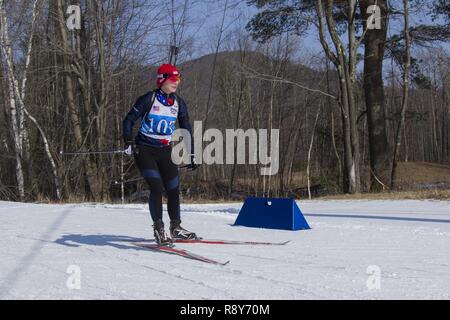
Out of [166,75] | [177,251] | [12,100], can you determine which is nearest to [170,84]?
[166,75]

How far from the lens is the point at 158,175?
596cm

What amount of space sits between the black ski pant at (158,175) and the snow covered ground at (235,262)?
0.44m

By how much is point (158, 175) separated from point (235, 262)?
1.48 metres

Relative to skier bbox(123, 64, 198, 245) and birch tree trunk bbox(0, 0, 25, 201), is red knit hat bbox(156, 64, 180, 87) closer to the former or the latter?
skier bbox(123, 64, 198, 245)

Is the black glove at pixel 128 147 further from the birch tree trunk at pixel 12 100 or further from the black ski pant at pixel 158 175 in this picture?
the birch tree trunk at pixel 12 100

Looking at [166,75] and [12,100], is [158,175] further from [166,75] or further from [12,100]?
[12,100]

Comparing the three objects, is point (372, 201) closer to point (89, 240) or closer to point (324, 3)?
point (89, 240)

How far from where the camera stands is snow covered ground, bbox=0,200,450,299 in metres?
3.77

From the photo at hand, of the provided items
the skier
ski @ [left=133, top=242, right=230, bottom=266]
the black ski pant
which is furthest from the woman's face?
ski @ [left=133, top=242, right=230, bottom=266]

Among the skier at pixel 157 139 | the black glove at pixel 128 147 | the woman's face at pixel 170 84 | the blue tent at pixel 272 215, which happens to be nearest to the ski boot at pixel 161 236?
Result: the skier at pixel 157 139

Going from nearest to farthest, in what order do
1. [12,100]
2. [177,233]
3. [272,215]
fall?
[177,233]
[272,215]
[12,100]

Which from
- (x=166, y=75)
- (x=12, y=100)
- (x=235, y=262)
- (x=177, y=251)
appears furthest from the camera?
(x=12, y=100)

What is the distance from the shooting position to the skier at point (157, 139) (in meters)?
5.82
